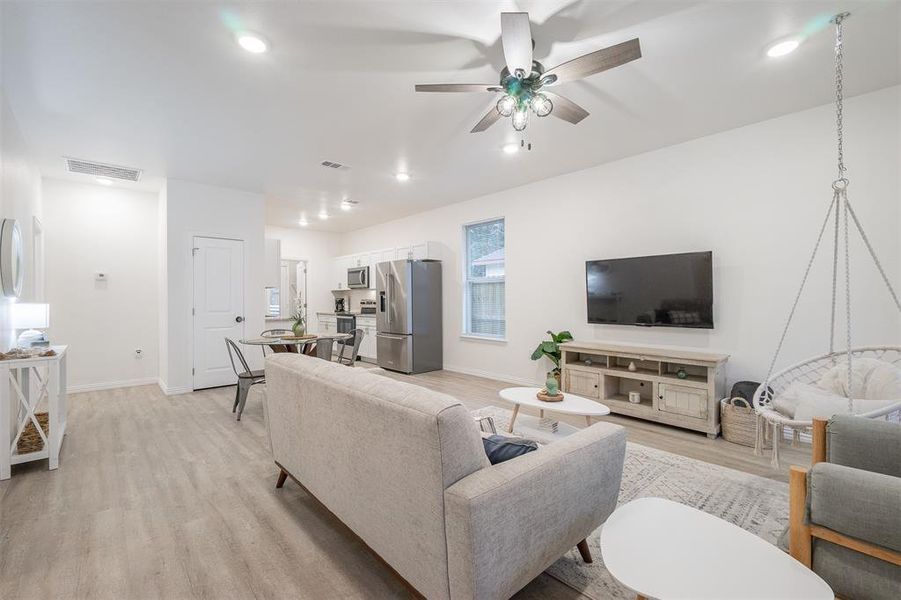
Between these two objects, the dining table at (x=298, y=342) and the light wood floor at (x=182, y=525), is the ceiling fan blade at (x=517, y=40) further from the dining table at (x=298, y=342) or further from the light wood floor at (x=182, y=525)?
the dining table at (x=298, y=342)

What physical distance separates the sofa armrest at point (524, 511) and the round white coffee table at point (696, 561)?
203mm

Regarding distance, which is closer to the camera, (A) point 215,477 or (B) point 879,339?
(A) point 215,477

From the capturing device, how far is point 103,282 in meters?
5.42

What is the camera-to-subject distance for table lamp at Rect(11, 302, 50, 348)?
3.37 m

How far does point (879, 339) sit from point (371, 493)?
13.0 feet

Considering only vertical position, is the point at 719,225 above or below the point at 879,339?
above

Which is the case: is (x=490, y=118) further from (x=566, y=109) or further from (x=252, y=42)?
(x=252, y=42)

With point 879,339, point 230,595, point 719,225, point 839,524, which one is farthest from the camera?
point 719,225

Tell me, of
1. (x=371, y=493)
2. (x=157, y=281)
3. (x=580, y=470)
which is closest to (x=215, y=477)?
(x=371, y=493)

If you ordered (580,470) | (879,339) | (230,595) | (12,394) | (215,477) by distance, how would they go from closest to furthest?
1. (580,470)
2. (230,595)
3. (215,477)
4. (879,339)
5. (12,394)

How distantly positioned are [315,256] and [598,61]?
7.82 m

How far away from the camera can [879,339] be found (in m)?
3.03

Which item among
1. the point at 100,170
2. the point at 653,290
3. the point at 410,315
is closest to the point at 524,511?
the point at 653,290

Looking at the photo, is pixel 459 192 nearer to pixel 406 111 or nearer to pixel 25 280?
pixel 406 111
